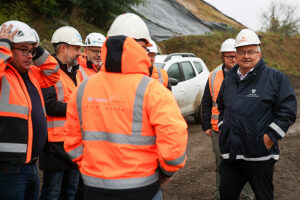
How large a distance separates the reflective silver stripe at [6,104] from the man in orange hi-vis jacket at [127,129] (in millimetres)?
668

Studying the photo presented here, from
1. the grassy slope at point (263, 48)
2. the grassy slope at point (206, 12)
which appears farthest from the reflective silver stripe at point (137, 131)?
the grassy slope at point (206, 12)

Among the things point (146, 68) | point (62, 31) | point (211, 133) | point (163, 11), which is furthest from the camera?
point (163, 11)

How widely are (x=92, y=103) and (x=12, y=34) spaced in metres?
1.09

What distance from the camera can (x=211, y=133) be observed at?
15.1 feet

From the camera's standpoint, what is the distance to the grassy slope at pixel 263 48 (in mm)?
22719

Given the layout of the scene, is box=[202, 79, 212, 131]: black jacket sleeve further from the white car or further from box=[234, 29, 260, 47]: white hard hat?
the white car

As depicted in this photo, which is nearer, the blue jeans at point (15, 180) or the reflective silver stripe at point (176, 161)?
the reflective silver stripe at point (176, 161)

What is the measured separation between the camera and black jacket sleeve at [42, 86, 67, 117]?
3.35 metres

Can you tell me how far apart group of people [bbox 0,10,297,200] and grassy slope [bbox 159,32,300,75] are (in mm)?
18236

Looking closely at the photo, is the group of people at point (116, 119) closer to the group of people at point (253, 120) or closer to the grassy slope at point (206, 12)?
the group of people at point (253, 120)

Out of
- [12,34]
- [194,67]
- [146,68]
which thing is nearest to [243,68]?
[146,68]

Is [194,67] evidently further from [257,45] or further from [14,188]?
[14,188]

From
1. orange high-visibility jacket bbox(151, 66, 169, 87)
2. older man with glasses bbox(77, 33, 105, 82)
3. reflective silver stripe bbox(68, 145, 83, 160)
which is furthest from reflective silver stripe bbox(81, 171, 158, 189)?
older man with glasses bbox(77, 33, 105, 82)

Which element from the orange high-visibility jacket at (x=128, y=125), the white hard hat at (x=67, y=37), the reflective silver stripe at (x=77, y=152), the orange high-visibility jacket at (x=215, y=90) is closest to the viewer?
the orange high-visibility jacket at (x=128, y=125)
